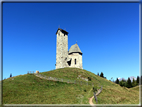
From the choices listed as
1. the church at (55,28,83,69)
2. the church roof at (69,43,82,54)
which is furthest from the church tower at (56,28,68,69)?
the church roof at (69,43,82,54)

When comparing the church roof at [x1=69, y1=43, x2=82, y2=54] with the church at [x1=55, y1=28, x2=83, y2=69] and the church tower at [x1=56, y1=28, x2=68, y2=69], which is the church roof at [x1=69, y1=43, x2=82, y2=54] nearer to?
the church at [x1=55, y1=28, x2=83, y2=69]

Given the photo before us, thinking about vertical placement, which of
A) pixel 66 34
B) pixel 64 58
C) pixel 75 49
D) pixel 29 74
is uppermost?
pixel 66 34

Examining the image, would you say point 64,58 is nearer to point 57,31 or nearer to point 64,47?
point 64,47

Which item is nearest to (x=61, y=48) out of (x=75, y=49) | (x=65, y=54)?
(x=65, y=54)

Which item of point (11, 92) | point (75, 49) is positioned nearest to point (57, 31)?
point (75, 49)

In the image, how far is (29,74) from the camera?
46.0 m

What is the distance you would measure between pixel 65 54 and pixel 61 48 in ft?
15.0

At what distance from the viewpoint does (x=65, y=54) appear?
2726 inches

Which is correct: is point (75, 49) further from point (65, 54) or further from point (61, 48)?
→ point (61, 48)

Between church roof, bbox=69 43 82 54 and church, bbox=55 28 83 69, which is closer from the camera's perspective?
church, bbox=55 28 83 69

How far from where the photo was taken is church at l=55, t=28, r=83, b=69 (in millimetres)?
67562

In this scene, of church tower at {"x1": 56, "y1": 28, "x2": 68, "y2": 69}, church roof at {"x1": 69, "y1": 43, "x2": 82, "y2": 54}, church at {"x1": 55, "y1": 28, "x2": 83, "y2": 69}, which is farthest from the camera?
church roof at {"x1": 69, "y1": 43, "x2": 82, "y2": 54}

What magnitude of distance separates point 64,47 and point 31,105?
48566mm

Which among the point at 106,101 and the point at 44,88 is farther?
the point at 44,88
